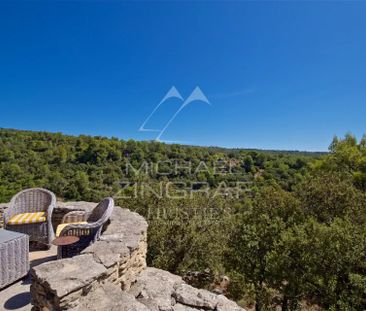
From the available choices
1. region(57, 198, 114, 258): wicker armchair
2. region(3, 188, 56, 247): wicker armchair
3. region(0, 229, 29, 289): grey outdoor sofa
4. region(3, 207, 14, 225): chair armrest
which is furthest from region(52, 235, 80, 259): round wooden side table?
region(3, 207, 14, 225): chair armrest

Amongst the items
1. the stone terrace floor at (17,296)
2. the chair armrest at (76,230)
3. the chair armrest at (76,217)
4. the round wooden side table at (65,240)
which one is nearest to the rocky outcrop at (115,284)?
the chair armrest at (76,230)

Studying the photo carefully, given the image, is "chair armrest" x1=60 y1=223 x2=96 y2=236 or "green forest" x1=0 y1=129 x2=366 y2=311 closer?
"chair armrest" x1=60 y1=223 x2=96 y2=236

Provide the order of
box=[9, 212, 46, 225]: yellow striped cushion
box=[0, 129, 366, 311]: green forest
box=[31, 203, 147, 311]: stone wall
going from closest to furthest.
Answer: box=[31, 203, 147, 311]: stone wall < box=[9, 212, 46, 225]: yellow striped cushion < box=[0, 129, 366, 311]: green forest

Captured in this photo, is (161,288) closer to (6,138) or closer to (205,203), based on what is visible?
(205,203)

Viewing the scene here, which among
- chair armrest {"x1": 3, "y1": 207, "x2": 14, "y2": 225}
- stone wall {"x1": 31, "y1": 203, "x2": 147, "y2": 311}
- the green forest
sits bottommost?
the green forest

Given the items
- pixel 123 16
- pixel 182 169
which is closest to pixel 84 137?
pixel 182 169

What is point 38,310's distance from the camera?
2.15m

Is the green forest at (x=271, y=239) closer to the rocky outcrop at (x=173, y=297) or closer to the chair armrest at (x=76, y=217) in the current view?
the chair armrest at (x=76, y=217)

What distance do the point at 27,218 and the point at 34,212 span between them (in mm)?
414

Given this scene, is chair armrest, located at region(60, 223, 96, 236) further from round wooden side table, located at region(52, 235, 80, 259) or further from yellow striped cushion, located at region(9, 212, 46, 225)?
yellow striped cushion, located at region(9, 212, 46, 225)

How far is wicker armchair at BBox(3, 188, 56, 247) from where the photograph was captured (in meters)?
4.07

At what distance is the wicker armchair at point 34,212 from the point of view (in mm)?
4066

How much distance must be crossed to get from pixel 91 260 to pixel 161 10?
25.8 feet

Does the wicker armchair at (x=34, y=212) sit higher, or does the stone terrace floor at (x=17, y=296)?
the wicker armchair at (x=34, y=212)
